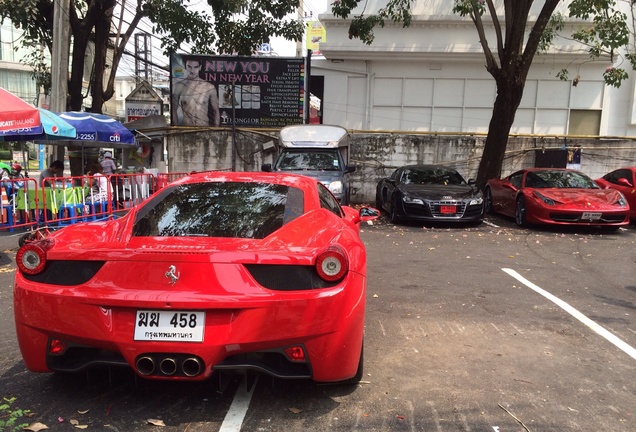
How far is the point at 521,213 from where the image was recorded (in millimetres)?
10750

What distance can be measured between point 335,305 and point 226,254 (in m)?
0.66

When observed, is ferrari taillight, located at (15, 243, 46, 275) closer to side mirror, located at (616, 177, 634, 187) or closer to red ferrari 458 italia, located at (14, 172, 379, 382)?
red ferrari 458 italia, located at (14, 172, 379, 382)

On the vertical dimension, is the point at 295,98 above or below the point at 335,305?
above

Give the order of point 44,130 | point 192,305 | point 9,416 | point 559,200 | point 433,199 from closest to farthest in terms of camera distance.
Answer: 1. point 192,305
2. point 9,416
3. point 44,130
4. point 559,200
5. point 433,199

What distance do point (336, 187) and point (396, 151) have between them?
5112 millimetres

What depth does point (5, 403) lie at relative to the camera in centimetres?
295

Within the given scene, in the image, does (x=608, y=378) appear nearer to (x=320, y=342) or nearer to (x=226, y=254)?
(x=320, y=342)

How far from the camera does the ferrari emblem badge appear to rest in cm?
261

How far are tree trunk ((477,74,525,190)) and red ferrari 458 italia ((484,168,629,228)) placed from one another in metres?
→ 1.37

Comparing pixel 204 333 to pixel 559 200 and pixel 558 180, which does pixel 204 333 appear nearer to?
pixel 559 200

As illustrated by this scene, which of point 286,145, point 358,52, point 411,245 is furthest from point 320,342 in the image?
point 358,52

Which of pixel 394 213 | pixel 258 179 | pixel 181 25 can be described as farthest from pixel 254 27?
pixel 258 179

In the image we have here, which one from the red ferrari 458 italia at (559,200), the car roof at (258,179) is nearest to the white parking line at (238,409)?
the car roof at (258,179)

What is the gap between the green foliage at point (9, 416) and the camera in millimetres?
2664
